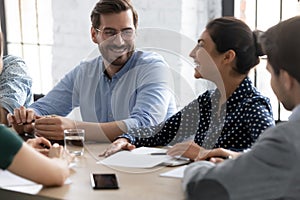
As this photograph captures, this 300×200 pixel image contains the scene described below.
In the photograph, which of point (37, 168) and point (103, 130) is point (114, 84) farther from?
point (37, 168)

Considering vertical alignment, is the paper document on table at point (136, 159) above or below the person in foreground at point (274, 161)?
below

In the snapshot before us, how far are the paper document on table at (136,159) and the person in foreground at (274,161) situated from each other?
1.08ft

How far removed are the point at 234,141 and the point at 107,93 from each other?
69 cm

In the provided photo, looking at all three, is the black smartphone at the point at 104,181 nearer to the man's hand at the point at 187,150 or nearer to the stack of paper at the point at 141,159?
the stack of paper at the point at 141,159

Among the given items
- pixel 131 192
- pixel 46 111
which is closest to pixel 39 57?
pixel 46 111

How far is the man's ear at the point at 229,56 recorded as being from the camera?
1808 millimetres

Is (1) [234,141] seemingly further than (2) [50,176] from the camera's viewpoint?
Yes

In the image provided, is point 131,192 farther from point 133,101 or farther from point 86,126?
point 133,101

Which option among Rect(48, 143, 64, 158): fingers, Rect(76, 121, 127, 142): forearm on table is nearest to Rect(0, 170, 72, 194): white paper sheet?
Rect(48, 143, 64, 158): fingers

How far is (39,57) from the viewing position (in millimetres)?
3189

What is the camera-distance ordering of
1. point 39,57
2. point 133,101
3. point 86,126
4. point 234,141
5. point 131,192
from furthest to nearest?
1. point 39,57
2. point 133,101
3. point 86,126
4. point 234,141
5. point 131,192

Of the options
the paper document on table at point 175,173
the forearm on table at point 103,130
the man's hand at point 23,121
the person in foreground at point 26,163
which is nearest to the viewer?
the person in foreground at point 26,163

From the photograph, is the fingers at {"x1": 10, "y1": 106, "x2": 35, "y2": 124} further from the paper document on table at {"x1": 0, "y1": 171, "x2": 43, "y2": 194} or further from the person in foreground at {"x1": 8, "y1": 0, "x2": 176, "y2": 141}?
the paper document on table at {"x1": 0, "y1": 171, "x2": 43, "y2": 194}

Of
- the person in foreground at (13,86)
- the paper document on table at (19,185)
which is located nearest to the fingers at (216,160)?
the paper document on table at (19,185)
